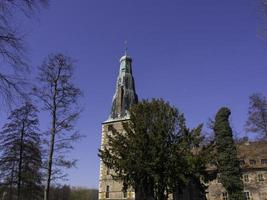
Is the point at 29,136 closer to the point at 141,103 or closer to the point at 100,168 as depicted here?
the point at 141,103

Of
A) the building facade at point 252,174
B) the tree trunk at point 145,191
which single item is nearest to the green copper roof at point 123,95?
the building facade at point 252,174

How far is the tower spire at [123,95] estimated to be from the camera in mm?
51406

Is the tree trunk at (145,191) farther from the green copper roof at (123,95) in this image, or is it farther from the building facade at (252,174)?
the green copper roof at (123,95)

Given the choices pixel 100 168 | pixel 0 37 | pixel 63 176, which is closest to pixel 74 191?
pixel 100 168

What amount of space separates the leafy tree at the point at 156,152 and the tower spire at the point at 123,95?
21.0m

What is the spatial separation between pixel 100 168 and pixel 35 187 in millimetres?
18938

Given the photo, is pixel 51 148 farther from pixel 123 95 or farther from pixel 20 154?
pixel 123 95

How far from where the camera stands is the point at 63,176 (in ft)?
57.3

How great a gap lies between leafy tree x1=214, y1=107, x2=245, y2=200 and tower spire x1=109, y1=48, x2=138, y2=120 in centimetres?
1584

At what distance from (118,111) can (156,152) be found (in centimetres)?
2545

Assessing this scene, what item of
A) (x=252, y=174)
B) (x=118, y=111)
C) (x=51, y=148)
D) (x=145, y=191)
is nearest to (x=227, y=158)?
(x=252, y=174)

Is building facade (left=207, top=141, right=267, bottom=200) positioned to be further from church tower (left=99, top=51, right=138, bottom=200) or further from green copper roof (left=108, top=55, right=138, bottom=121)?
green copper roof (left=108, top=55, right=138, bottom=121)

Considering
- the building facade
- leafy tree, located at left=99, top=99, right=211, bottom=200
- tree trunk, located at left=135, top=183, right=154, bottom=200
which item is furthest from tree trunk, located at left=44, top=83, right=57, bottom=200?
the building facade

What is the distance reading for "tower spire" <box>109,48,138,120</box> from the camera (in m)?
51.4
